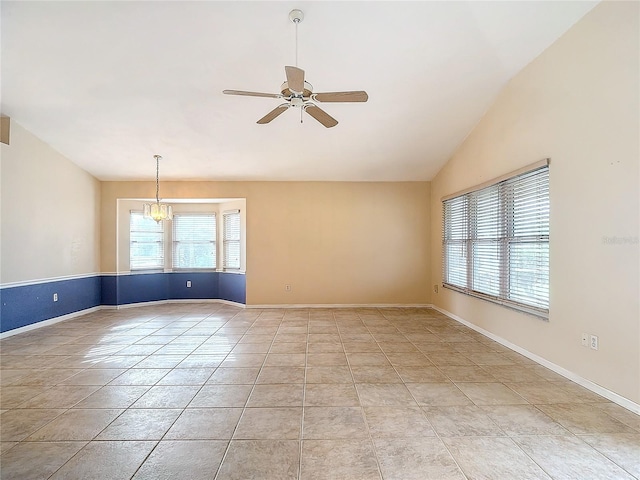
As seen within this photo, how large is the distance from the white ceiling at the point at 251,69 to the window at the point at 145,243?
5.91 ft

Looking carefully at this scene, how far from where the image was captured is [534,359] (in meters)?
3.41

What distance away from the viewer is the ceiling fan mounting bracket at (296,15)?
110 inches

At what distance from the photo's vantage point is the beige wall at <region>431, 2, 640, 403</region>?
2438 mm

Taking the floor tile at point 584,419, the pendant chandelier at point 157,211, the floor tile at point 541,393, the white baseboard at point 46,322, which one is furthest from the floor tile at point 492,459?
the white baseboard at point 46,322

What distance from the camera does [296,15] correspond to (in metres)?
2.82

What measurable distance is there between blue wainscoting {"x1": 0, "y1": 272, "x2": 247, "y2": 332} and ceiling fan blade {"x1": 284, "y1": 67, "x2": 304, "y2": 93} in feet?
15.2

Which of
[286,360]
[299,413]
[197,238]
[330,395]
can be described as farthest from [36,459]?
[197,238]

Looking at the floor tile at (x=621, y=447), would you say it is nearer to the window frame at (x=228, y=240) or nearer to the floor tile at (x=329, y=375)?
the floor tile at (x=329, y=375)

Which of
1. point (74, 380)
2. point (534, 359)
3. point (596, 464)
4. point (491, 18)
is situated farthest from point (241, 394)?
point (491, 18)

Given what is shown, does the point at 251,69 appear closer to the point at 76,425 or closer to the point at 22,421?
the point at 76,425

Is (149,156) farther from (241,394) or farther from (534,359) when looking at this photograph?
(534,359)

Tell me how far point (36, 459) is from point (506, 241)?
4799 millimetres

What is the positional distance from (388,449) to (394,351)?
1.89 m

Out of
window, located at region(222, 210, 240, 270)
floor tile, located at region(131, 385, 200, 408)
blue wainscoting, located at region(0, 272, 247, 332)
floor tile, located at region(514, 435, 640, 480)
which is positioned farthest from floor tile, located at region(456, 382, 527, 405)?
window, located at region(222, 210, 240, 270)
